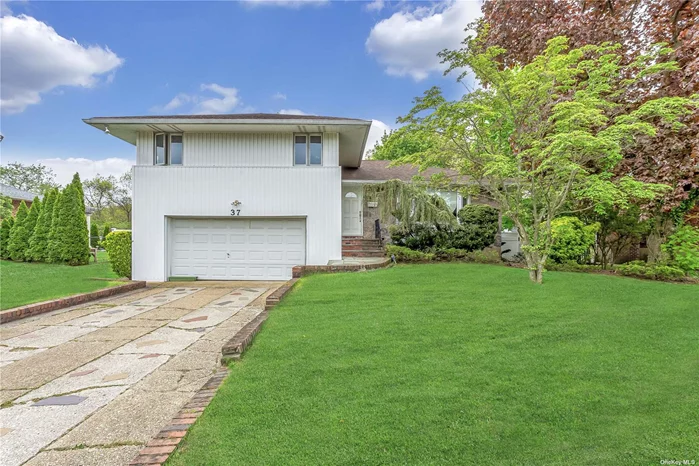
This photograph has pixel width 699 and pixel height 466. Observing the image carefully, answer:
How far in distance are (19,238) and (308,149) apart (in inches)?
558

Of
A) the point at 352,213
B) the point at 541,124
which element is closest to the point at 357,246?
the point at 352,213

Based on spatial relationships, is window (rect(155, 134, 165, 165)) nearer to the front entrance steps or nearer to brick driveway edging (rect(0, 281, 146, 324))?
brick driveway edging (rect(0, 281, 146, 324))

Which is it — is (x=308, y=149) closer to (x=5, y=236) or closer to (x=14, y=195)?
(x=5, y=236)

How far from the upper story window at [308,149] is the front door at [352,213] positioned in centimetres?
316

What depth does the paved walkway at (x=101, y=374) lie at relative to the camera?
2.73m

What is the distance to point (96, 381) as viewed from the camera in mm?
3922

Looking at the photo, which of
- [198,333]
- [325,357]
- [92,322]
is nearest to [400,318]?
[325,357]

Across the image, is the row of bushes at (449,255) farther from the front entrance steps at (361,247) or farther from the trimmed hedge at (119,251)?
the trimmed hedge at (119,251)

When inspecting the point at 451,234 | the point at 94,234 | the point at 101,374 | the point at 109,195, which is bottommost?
the point at 101,374

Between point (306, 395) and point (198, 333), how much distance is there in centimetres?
340

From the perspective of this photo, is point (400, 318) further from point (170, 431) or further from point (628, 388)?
point (170, 431)

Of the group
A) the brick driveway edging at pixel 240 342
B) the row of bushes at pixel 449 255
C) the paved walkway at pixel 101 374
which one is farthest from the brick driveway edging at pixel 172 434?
the row of bushes at pixel 449 255

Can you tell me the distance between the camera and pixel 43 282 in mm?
10320

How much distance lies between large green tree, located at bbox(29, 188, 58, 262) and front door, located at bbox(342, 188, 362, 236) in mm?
12250
